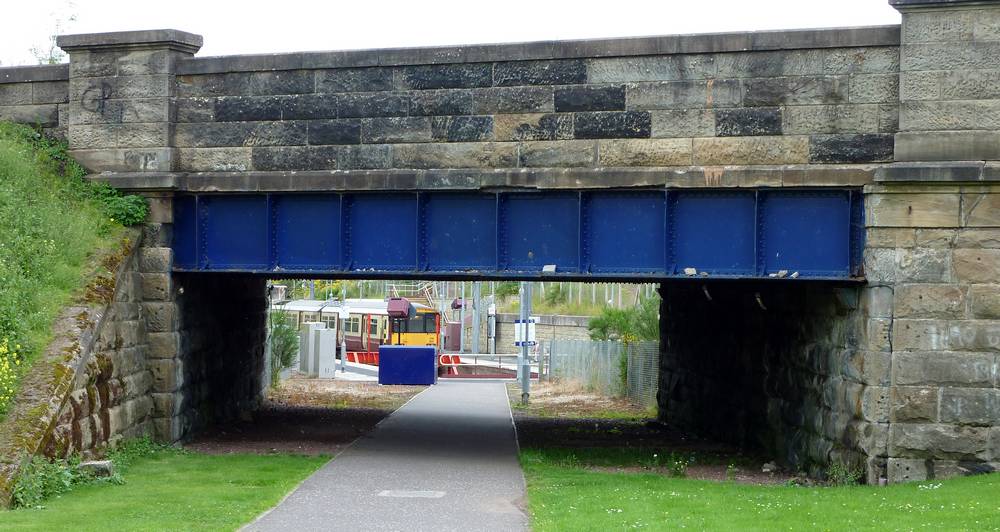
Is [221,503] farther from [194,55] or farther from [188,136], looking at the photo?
[194,55]

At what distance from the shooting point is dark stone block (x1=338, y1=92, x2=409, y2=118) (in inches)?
693

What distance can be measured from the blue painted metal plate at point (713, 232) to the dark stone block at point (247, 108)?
20.2ft

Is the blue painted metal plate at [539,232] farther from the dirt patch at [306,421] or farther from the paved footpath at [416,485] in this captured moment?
the dirt patch at [306,421]

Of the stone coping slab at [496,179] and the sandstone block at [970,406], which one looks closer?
the sandstone block at [970,406]

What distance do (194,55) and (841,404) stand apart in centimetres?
1113

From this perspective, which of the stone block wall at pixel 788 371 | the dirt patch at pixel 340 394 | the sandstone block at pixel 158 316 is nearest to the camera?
the stone block wall at pixel 788 371

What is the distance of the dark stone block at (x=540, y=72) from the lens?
1703 centimetres

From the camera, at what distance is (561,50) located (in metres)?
17.0

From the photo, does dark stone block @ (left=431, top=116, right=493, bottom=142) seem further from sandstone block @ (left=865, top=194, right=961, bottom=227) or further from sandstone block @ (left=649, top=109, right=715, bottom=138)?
sandstone block @ (left=865, top=194, right=961, bottom=227)

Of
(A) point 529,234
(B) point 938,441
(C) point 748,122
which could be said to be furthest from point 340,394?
(B) point 938,441

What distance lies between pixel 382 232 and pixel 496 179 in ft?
6.80

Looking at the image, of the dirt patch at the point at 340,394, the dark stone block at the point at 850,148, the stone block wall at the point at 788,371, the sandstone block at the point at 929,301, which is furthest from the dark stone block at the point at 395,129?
the dirt patch at the point at 340,394

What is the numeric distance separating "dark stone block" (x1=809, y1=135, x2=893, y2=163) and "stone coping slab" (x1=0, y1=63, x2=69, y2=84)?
1160 cm

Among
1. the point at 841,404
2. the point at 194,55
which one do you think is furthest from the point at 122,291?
the point at 841,404
